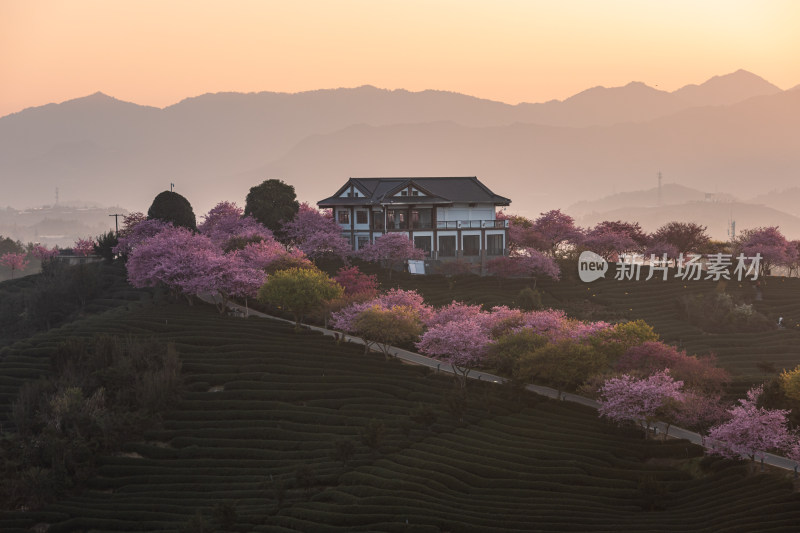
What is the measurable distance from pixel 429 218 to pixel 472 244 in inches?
248

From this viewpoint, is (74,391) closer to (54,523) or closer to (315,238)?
(54,523)

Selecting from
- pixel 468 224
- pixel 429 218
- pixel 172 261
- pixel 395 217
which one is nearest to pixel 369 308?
pixel 172 261

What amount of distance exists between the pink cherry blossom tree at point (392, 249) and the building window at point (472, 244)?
768 centimetres

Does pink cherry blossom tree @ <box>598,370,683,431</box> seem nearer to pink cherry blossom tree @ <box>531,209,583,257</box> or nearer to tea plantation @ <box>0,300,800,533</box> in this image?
tea plantation @ <box>0,300,800,533</box>


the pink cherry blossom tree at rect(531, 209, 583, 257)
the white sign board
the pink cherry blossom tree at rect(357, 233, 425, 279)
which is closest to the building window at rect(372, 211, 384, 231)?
the pink cherry blossom tree at rect(357, 233, 425, 279)

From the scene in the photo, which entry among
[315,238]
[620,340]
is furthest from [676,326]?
[315,238]

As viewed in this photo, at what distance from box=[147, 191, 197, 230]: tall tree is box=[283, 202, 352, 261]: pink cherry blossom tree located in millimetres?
11807

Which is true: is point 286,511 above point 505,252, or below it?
below

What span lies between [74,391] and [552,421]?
31335 mm

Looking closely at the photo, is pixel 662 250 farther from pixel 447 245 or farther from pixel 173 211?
pixel 173 211

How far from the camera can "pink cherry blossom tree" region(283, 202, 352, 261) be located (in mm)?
105438

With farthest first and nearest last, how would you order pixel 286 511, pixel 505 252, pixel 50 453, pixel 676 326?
pixel 505 252 < pixel 676 326 < pixel 50 453 < pixel 286 511

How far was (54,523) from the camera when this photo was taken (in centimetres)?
4506

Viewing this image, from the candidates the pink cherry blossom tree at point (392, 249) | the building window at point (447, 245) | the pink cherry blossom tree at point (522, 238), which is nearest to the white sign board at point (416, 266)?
the pink cherry blossom tree at point (392, 249)
